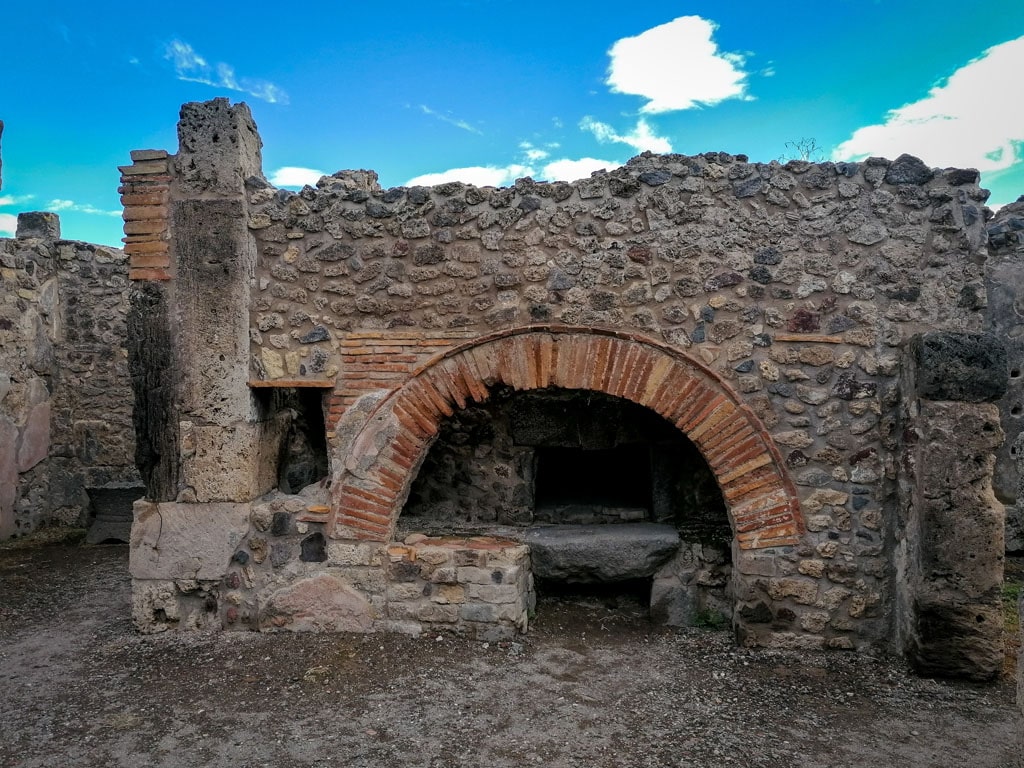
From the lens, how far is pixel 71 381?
7457 millimetres

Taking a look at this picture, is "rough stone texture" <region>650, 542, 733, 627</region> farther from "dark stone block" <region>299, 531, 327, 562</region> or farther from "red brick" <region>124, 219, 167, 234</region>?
"red brick" <region>124, 219, 167, 234</region>

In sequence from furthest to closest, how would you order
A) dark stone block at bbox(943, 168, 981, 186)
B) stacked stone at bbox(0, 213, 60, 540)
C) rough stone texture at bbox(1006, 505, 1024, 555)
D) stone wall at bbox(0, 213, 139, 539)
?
stone wall at bbox(0, 213, 139, 539)
stacked stone at bbox(0, 213, 60, 540)
rough stone texture at bbox(1006, 505, 1024, 555)
dark stone block at bbox(943, 168, 981, 186)

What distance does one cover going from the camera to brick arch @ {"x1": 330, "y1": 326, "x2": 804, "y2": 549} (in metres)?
3.95

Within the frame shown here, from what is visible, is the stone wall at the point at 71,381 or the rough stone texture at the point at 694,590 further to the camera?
the stone wall at the point at 71,381

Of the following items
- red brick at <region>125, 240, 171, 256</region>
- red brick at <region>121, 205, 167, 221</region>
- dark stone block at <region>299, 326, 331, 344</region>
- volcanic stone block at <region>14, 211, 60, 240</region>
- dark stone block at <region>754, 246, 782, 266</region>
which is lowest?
dark stone block at <region>299, 326, 331, 344</region>

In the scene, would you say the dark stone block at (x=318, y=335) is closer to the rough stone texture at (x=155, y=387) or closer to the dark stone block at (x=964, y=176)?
the rough stone texture at (x=155, y=387)

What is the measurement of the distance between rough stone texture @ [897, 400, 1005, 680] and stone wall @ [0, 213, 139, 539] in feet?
23.5

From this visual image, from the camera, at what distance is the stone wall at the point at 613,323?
391 centimetres

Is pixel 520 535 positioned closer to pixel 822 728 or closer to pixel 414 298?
pixel 414 298

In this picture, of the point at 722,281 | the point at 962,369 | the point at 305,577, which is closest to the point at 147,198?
the point at 305,577

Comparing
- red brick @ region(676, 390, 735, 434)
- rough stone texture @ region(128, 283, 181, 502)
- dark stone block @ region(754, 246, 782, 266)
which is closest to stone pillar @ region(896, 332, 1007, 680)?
dark stone block @ region(754, 246, 782, 266)

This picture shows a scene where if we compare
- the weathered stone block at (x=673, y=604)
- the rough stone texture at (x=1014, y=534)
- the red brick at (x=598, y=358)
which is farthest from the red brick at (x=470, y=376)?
the rough stone texture at (x=1014, y=534)

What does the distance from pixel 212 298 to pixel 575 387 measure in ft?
7.70

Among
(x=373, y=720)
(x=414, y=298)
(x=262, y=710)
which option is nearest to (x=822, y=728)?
(x=373, y=720)
